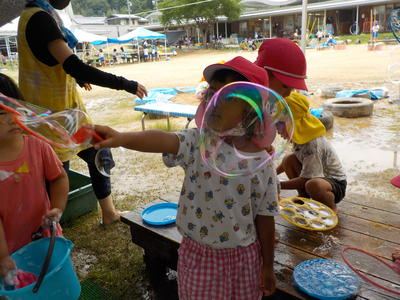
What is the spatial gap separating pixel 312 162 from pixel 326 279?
100 centimetres

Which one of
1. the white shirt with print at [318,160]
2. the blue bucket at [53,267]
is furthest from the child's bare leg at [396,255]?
the blue bucket at [53,267]

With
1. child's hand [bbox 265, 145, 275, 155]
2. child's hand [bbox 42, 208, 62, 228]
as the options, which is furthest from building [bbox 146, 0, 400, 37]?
child's hand [bbox 42, 208, 62, 228]

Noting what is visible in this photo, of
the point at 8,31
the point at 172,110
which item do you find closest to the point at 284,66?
the point at 172,110

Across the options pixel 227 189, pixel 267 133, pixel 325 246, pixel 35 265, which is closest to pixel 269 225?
pixel 227 189

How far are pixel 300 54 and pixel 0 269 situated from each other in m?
1.91

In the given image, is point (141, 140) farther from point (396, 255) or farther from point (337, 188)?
point (337, 188)

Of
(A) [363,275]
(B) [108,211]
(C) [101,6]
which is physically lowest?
(B) [108,211]

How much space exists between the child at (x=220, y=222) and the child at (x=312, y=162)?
1.08 m

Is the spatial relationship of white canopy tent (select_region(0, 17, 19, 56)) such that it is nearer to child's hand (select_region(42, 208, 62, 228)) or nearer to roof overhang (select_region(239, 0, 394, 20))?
child's hand (select_region(42, 208, 62, 228))

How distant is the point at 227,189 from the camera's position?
146 centimetres

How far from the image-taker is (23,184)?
179 cm

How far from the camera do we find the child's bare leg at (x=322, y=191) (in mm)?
2559

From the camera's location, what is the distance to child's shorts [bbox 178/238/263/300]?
152cm

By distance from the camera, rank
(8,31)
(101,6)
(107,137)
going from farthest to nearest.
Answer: (101,6) → (8,31) → (107,137)
